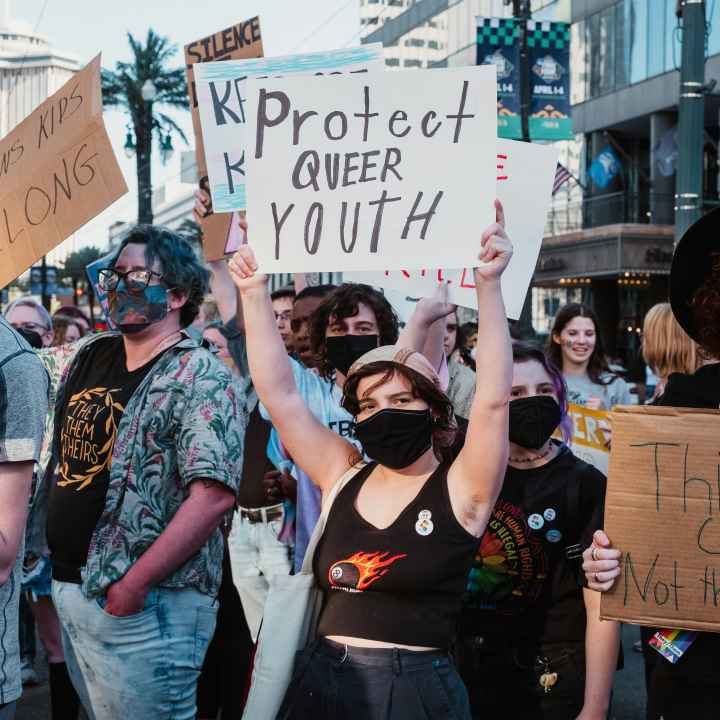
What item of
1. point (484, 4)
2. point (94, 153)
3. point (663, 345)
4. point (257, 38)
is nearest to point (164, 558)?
point (94, 153)

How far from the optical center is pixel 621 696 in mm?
5652

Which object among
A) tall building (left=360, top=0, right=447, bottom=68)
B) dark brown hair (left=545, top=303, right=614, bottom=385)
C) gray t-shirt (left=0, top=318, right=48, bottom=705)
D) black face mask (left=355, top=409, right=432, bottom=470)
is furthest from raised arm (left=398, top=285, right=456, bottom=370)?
tall building (left=360, top=0, right=447, bottom=68)

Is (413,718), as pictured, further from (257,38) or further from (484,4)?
(484,4)

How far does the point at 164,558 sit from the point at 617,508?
1.33 metres

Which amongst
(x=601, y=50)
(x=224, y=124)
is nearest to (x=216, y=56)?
(x=224, y=124)

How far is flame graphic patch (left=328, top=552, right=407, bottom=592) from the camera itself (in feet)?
8.93

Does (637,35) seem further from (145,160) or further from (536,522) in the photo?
(536,522)

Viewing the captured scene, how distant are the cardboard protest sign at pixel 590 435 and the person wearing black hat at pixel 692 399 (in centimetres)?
260

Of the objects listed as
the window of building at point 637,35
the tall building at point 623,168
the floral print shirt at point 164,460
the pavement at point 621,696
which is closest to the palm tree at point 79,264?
the tall building at point 623,168

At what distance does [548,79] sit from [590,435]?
38.6ft

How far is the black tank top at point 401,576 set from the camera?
2.70m

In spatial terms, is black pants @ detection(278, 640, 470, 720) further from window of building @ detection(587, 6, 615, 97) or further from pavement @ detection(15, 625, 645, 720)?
window of building @ detection(587, 6, 615, 97)

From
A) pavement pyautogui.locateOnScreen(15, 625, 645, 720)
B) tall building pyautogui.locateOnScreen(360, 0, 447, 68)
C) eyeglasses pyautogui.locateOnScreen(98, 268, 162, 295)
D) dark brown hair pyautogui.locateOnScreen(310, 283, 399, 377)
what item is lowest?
pavement pyautogui.locateOnScreen(15, 625, 645, 720)

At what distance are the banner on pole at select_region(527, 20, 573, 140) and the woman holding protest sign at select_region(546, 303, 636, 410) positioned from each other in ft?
32.2
